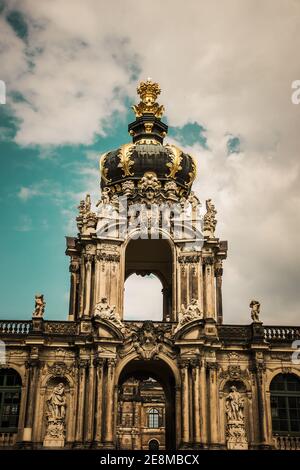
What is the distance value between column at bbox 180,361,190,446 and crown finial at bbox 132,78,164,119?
19046 mm

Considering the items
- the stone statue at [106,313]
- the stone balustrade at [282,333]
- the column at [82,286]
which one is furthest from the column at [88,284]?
the stone balustrade at [282,333]

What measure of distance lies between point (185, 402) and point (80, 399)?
550 centimetres

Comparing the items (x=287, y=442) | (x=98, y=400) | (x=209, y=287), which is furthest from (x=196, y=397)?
(x=209, y=287)

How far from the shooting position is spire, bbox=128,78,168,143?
141 feet

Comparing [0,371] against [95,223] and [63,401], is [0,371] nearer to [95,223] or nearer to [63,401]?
[63,401]

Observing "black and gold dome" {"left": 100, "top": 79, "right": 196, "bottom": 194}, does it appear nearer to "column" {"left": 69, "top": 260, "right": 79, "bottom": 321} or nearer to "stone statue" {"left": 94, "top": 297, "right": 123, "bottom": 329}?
"column" {"left": 69, "top": 260, "right": 79, "bottom": 321}

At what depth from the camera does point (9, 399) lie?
33438mm

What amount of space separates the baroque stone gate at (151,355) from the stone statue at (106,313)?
54mm

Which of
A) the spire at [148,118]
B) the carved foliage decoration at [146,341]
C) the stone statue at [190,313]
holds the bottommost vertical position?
the carved foliage decoration at [146,341]

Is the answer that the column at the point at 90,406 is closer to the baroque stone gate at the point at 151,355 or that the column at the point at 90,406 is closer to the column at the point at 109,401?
the baroque stone gate at the point at 151,355

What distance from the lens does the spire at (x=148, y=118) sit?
43.0 metres
